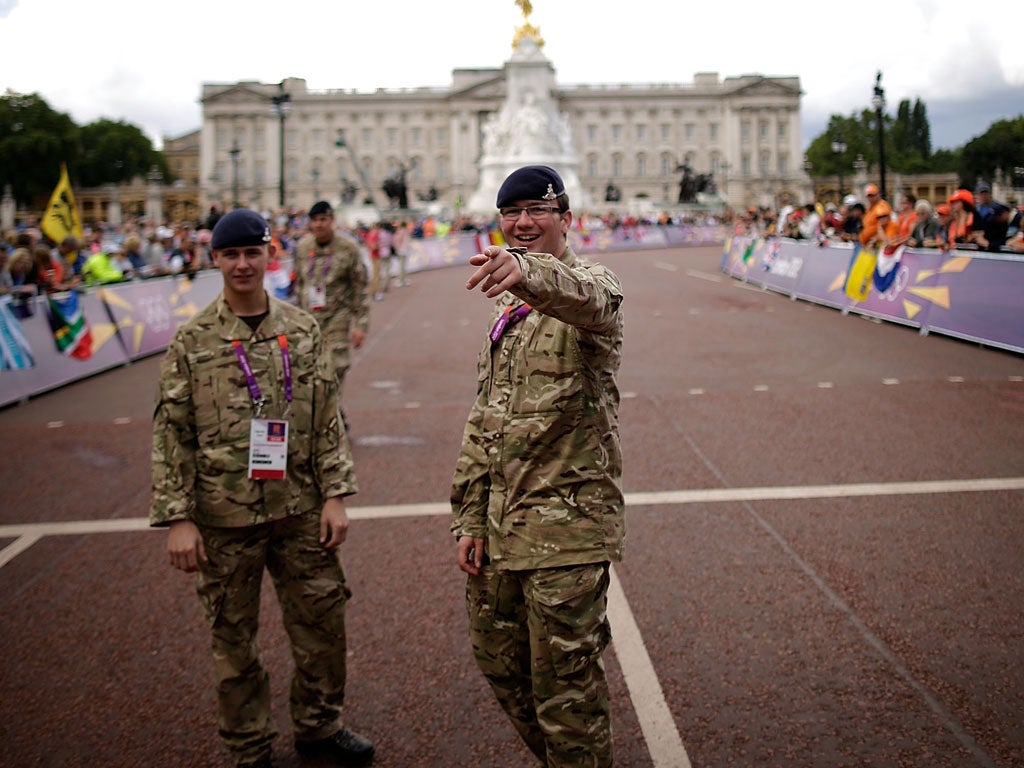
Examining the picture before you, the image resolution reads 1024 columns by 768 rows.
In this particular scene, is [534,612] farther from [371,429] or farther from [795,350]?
[795,350]

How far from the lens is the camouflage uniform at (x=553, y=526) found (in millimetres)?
2664

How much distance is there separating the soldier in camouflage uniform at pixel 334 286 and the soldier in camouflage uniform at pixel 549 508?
15.7 feet

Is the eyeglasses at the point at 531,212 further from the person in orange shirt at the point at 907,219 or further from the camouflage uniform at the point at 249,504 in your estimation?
the person in orange shirt at the point at 907,219

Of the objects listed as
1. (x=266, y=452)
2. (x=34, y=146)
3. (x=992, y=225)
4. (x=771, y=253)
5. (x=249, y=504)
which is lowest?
(x=249, y=504)

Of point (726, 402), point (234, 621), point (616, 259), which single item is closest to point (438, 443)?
point (726, 402)

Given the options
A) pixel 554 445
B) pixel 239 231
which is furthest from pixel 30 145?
pixel 554 445

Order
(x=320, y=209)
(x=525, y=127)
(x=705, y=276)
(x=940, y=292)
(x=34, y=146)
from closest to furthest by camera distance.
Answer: (x=320, y=209) < (x=940, y=292) < (x=705, y=276) < (x=525, y=127) < (x=34, y=146)

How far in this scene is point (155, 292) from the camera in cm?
1444

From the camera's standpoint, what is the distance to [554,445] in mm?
2752

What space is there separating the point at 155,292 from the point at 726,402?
979 cm

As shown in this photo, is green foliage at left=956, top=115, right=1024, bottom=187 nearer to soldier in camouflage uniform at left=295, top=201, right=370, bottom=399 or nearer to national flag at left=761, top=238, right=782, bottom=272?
national flag at left=761, top=238, right=782, bottom=272

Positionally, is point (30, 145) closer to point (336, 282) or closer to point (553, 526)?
point (336, 282)

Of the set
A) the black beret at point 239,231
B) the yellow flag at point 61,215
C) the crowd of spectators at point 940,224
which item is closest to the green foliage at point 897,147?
the crowd of spectators at point 940,224

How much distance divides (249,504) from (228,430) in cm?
29
